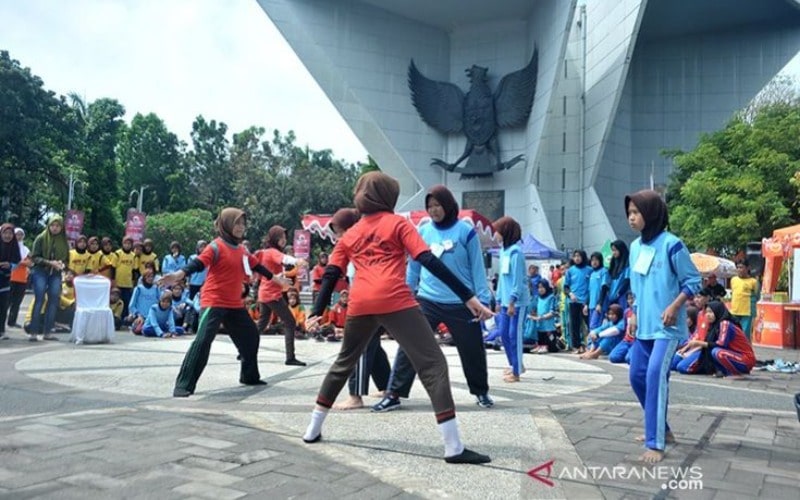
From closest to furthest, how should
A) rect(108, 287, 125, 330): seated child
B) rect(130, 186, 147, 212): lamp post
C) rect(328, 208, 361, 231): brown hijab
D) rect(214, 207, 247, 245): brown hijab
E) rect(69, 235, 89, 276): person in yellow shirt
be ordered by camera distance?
1. rect(328, 208, 361, 231): brown hijab
2. rect(214, 207, 247, 245): brown hijab
3. rect(69, 235, 89, 276): person in yellow shirt
4. rect(108, 287, 125, 330): seated child
5. rect(130, 186, 147, 212): lamp post

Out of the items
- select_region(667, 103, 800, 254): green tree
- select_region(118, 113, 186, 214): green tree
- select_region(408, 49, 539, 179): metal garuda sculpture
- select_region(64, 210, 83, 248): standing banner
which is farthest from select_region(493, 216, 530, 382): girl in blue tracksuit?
select_region(118, 113, 186, 214): green tree

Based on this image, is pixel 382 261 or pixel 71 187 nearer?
pixel 382 261

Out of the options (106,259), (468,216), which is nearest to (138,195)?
(468,216)

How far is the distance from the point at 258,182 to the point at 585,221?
24816 mm

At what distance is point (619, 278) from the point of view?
10.8 m

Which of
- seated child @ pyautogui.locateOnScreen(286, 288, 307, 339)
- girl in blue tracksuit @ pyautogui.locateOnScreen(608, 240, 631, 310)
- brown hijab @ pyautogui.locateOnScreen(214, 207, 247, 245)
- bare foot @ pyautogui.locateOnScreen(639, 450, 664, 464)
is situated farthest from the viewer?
seated child @ pyautogui.locateOnScreen(286, 288, 307, 339)

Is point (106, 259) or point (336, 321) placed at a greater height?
point (106, 259)

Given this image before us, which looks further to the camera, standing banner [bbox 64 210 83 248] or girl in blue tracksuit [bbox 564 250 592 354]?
standing banner [bbox 64 210 83 248]

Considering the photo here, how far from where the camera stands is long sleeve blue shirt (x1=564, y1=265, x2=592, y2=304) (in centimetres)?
1219

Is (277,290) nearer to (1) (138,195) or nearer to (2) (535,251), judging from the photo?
(2) (535,251)

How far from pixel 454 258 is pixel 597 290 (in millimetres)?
6933

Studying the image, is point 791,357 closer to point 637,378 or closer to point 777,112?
point 637,378

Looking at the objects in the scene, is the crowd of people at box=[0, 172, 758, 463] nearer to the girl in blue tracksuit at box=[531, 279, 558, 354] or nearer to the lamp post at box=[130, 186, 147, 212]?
the girl in blue tracksuit at box=[531, 279, 558, 354]

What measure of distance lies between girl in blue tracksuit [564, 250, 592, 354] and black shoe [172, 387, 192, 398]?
839cm
